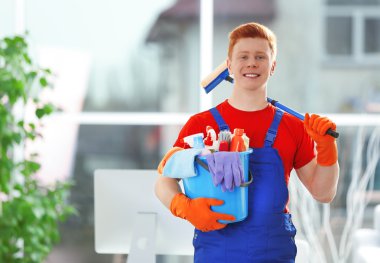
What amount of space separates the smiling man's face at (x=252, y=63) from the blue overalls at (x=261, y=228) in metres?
0.11

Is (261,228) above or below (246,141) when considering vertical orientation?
below

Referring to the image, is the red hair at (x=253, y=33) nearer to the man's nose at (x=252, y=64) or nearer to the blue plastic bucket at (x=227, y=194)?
the man's nose at (x=252, y=64)

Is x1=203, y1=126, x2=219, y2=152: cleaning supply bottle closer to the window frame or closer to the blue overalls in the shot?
the blue overalls

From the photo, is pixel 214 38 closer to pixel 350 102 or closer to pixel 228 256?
pixel 350 102

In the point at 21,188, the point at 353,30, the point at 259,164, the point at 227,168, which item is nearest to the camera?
the point at 227,168

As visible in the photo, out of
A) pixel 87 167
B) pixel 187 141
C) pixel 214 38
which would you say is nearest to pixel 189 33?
pixel 214 38

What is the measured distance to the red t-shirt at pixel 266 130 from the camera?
Result: 174 cm

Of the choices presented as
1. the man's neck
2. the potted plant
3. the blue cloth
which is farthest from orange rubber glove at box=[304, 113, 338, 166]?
the potted plant

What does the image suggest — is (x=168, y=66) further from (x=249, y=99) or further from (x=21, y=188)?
(x=249, y=99)

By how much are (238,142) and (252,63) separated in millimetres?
219

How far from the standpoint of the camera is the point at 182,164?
5.41ft

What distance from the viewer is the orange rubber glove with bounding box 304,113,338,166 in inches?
65.7

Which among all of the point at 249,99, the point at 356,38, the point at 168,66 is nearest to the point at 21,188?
the point at 168,66

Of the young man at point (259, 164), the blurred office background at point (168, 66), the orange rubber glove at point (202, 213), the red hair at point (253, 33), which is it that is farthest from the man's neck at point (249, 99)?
the blurred office background at point (168, 66)
